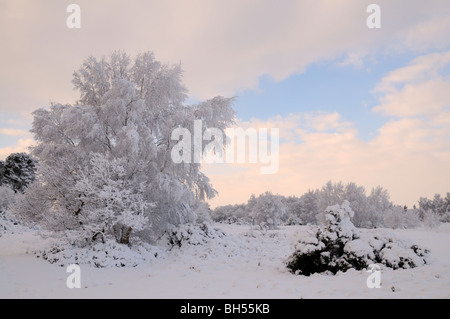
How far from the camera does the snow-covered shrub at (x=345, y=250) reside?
9.01 meters

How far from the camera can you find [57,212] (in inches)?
499

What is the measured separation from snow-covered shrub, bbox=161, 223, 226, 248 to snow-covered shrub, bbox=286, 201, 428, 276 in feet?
22.3

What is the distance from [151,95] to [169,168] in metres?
4.86

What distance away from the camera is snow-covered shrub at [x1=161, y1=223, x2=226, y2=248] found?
604 inches

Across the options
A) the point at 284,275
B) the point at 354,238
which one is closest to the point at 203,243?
the point at 284,275

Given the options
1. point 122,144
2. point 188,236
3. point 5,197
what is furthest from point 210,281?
point 5,197

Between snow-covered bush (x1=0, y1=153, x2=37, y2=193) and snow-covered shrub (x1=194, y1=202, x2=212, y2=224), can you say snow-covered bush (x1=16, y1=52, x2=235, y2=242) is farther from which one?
snow-covered bush (x1=0, y1=153, x2=37, y2=193)

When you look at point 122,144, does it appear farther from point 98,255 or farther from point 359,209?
point 359,209

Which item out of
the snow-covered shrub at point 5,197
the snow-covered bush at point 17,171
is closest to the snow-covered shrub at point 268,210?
the snow-covered shrub at point 5,197

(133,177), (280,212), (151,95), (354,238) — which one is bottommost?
(280,212)

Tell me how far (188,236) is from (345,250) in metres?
8.77

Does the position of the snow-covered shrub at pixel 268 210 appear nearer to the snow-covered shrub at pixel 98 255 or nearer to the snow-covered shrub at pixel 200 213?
the snow-covered shrub at pixel 200 213
